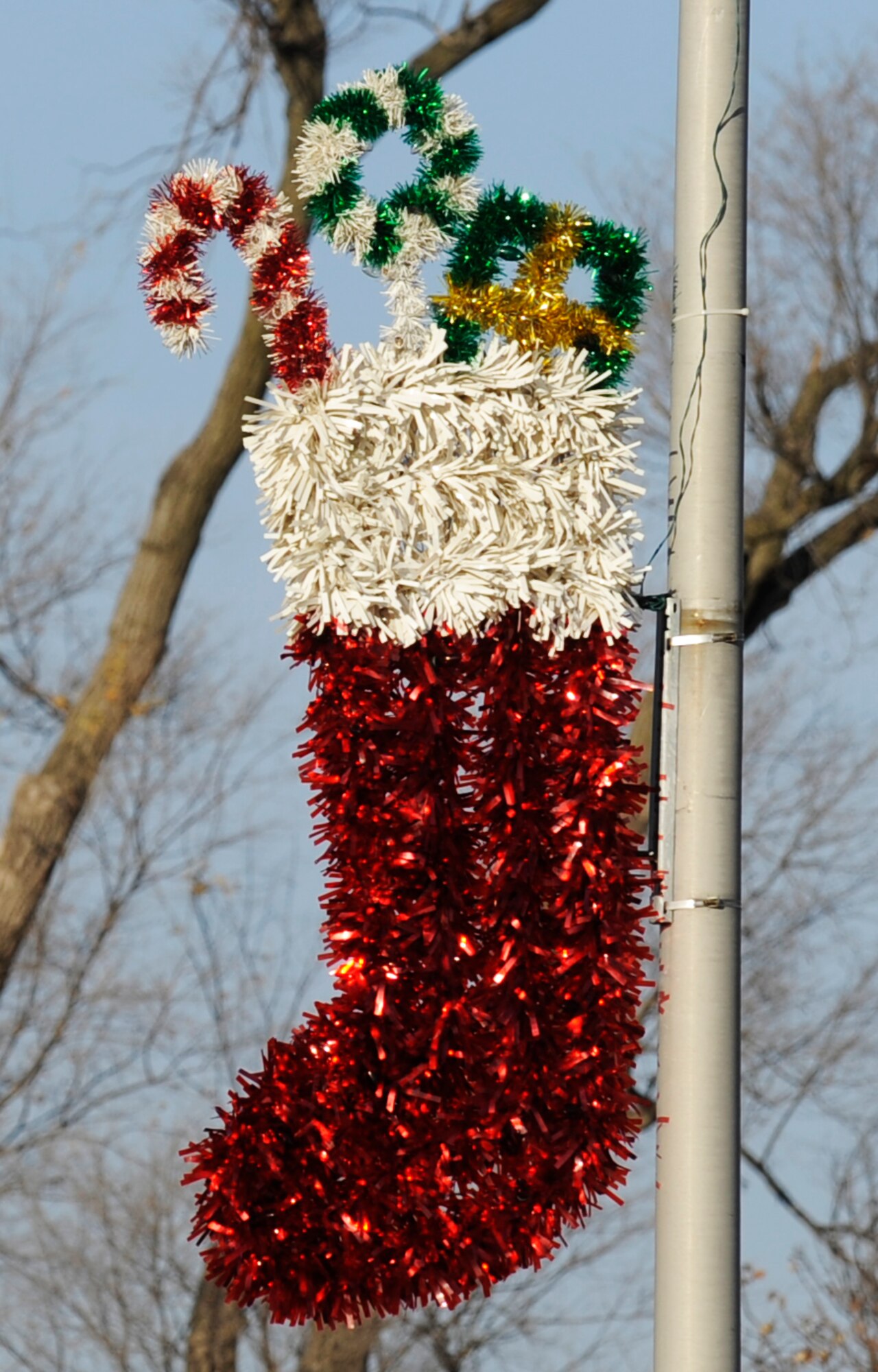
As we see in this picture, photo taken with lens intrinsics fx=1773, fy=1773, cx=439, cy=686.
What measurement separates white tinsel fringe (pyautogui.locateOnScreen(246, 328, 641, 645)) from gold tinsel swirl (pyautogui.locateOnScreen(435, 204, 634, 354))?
6.3 inches

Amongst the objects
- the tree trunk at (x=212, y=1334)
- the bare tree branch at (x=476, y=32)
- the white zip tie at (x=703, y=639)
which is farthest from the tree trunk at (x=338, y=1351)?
the white zip tie at (x=703, y=639)

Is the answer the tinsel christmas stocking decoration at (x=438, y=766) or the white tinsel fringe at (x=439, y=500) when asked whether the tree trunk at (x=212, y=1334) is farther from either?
the white tinsel fringe at (x=439, y=500)

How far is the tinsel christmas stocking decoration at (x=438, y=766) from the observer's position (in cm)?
286

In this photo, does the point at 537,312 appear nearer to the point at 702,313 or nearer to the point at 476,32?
the point at 702,313

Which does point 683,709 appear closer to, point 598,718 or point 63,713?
point 598,718

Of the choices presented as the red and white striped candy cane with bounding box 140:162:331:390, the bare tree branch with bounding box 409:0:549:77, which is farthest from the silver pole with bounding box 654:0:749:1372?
the bare tree branch with bounding box 409:0:549:77

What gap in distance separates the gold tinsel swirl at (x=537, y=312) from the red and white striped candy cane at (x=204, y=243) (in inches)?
11.2

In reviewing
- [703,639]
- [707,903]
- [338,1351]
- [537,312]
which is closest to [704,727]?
[703,639]

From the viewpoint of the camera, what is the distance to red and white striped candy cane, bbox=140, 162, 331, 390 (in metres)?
3.25

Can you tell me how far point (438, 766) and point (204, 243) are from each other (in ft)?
3.57

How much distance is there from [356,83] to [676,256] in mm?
770

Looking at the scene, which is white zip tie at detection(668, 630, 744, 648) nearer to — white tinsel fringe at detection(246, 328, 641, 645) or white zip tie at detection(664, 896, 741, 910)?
white tinsel fringe at detection(246, 328, 641, 645)

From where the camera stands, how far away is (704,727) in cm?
284

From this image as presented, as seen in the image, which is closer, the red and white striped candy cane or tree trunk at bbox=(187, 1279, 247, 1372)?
the red and white striped candy cane
